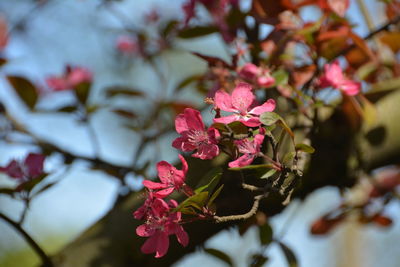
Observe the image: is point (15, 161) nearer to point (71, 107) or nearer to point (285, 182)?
point (71, 107)

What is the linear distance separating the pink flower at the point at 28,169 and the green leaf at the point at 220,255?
1.07ft

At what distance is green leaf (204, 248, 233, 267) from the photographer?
90 centimetres

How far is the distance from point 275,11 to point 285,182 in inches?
16.9

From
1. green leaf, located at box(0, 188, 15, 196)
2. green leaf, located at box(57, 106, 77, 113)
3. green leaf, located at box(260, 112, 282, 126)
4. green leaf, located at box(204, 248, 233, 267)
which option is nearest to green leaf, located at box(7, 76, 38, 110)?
green leaf, located at box(57, 106, 77, 113)

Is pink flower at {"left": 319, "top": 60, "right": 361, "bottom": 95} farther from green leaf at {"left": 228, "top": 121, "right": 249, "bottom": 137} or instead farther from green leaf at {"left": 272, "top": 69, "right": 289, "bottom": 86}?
green leaf at {"left": 228, "top": 121, "right": 249, "bottom": 137}

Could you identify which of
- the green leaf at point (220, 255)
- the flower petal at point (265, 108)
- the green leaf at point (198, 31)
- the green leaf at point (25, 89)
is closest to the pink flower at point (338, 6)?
the green leaf at point (198, 31)

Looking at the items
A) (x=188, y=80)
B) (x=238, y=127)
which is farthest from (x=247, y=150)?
(x=188, y=80)

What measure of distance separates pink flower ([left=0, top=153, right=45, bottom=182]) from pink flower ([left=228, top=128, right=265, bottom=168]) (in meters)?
0.37

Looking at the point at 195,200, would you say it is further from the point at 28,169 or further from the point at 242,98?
the point at 28,169

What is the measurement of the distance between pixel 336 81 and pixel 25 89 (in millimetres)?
772

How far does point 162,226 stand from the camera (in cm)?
61

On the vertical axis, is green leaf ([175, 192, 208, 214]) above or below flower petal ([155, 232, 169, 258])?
above

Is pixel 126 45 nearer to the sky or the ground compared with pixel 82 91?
nearer to the ground

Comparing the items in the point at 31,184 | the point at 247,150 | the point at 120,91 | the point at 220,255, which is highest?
the point at 247,150
